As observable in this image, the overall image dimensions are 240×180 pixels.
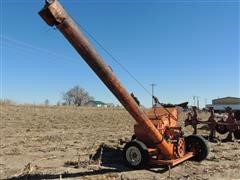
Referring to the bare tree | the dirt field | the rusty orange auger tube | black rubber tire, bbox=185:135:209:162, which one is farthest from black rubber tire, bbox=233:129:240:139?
the bare tree

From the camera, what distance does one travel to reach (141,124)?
984 cm

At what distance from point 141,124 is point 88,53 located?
7.78ft

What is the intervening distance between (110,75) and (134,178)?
2.54 meters

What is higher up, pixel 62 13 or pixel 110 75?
pixel 62 13

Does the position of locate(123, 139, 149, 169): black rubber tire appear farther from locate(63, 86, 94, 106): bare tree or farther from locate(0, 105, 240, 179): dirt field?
locate(63, 86, 94, 106): bare tree

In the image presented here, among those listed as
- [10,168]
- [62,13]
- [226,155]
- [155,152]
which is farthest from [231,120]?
[62,13]

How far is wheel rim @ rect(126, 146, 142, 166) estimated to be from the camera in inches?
412

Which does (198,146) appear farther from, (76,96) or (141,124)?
(76,96)

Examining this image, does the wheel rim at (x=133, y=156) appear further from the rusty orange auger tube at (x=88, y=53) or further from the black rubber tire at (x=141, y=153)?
the rusty orange auger tube at (x=88, y=53)

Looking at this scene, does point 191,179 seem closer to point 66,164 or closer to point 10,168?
point 66,164

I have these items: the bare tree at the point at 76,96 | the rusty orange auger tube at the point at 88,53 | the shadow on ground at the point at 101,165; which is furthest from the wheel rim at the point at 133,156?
the bare tree at the point at 76,96

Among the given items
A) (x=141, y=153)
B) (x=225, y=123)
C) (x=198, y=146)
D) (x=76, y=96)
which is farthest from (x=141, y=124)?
(x=76, y=96)

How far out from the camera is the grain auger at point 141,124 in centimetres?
819

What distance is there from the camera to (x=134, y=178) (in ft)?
31.5
